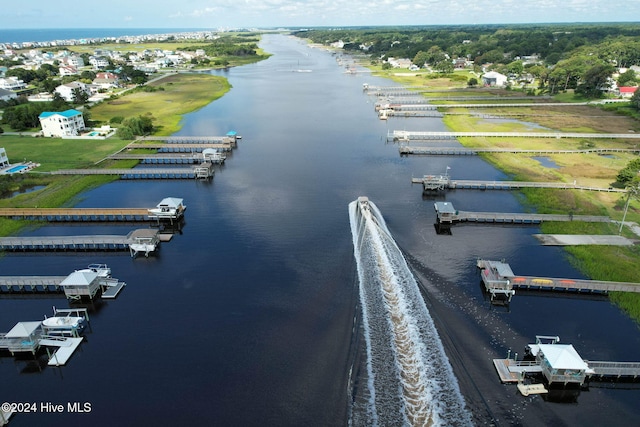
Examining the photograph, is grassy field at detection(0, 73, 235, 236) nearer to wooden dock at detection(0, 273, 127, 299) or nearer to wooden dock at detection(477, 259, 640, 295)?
wooden dock at detection(0, 273, 127, 299)

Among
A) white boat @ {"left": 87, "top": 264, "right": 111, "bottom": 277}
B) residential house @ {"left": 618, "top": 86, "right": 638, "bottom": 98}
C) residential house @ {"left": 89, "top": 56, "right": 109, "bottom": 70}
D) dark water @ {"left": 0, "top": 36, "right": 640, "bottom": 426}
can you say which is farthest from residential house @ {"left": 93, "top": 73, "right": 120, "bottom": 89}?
residential house @ {"left": 618, "top": 86, "right": 638, "bottom": 98}

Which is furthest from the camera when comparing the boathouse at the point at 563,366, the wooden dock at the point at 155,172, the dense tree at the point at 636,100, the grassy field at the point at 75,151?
the dense tree at the point at 636,100

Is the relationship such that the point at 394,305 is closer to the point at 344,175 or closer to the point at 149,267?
the point at 149,267

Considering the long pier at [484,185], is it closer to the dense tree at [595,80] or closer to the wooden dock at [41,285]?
the wooden dock at [41,285]

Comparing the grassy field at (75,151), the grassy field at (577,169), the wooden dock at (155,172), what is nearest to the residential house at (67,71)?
the grassy field at (75,151)

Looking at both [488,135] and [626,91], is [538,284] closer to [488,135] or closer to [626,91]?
[488,135]

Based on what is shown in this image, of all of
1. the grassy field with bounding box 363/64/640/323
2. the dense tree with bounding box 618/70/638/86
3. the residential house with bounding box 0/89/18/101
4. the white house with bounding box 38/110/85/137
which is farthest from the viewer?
the dense tree with bounding box 618/70/638/86

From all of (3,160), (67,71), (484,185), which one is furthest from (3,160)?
(67,71)
